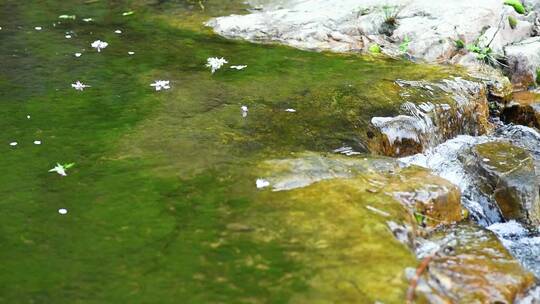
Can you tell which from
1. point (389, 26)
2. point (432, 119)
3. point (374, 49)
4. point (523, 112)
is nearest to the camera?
point (432, 119)

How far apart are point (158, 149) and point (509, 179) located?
3.89 meters

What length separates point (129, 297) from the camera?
13.6 ft

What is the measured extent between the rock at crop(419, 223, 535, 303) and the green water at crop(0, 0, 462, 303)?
0.77 metres

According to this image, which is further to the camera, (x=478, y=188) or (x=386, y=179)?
(x=478, y=188)

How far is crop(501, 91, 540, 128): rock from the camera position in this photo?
938 centimetres

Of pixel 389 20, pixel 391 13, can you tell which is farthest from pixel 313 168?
pixel 391 13

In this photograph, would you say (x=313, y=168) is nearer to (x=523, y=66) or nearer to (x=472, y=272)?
(x=472, y=272)

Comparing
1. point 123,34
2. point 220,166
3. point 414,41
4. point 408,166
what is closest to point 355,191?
point 408,166

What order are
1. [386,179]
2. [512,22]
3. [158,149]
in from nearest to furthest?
[386,179]
[158,149]
[512,22]

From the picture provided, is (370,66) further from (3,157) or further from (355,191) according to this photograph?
(3,157)

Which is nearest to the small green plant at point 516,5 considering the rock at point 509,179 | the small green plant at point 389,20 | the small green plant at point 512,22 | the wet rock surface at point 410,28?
the wet rock surface at point 410,28

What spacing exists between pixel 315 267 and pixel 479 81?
6.25m

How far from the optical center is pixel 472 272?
4.65 metres

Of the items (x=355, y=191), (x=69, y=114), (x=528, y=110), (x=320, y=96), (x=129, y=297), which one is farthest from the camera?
(x=528, y=110)
